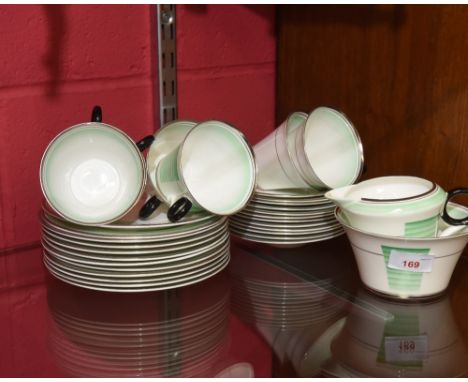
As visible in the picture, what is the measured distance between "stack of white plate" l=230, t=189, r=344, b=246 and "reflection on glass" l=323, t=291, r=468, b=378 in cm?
18

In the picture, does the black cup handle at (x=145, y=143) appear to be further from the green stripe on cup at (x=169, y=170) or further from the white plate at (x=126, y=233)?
the white plate at (x=126, y=233)

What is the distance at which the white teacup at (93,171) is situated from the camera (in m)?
1.00

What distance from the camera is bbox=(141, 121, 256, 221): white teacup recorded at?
1.06 meters

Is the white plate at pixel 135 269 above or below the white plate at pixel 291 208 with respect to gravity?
below

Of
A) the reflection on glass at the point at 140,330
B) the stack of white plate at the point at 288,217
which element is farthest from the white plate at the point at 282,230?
the reflection on glass at the point at 140,330

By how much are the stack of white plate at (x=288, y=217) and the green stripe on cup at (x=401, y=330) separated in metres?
0.24

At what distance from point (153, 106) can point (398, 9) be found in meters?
0.48

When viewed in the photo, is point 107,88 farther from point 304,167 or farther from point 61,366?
point 61,366

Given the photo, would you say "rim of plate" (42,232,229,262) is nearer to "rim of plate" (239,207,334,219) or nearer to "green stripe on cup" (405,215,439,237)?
"rim of plate" (239,207,334,219)

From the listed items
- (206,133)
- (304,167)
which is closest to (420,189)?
(304,167)

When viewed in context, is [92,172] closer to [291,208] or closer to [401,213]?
[291,208]

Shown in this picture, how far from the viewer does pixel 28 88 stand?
3.82 ft

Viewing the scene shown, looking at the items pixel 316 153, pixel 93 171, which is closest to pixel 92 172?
pixel 93 171

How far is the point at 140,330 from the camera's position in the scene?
936 millimetres
